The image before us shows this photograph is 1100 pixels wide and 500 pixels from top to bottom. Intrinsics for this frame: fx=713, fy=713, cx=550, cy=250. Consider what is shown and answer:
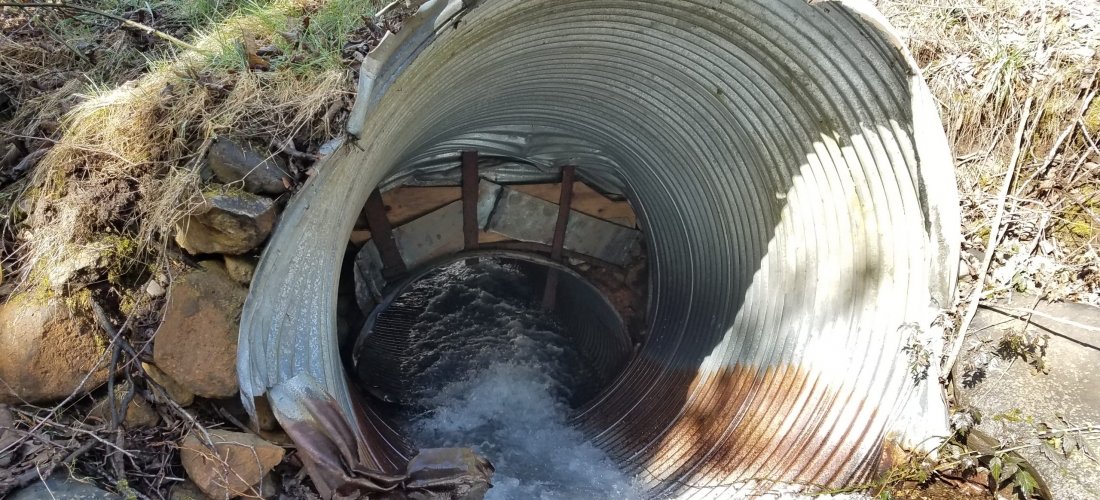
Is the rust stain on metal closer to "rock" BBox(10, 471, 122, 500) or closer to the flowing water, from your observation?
the flowing water

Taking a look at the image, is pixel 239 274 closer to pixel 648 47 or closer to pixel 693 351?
pixel 648 47

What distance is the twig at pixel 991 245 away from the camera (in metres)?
3.52

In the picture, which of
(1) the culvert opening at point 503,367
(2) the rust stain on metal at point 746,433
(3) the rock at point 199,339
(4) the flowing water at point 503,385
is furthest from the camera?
(1) the culvert opening at point 503,367

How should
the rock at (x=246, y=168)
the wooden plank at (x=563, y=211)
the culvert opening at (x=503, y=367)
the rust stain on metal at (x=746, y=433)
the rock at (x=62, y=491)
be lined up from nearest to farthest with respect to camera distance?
the rock at (x=62, y=491) → the rock at (x=246, y=168) → the rust stain on metal at (x=746, y=433) → the culvert opening at (x=503, y=367) → the wooden plank at (x=563, y=211)

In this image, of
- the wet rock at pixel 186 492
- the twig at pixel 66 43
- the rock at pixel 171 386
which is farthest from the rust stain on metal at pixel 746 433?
the twig at pixel 66 43

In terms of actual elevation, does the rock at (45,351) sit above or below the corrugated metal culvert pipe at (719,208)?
above

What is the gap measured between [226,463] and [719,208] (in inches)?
127

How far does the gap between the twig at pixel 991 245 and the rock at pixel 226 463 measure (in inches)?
125

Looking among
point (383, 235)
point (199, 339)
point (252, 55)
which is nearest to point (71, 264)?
point (199, 339)

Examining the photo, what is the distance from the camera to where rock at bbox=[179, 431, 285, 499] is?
2609 mm

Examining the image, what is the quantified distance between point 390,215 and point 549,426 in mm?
2036

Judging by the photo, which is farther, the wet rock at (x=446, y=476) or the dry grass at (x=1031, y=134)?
the dry grass at (x=1031, y=134)

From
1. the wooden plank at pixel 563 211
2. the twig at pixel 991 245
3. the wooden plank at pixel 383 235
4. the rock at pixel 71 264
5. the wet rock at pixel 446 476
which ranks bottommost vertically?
the twig at pixel 991 245

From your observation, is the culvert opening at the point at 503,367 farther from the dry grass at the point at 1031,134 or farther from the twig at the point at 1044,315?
the dry grass at the point at 1031,134
